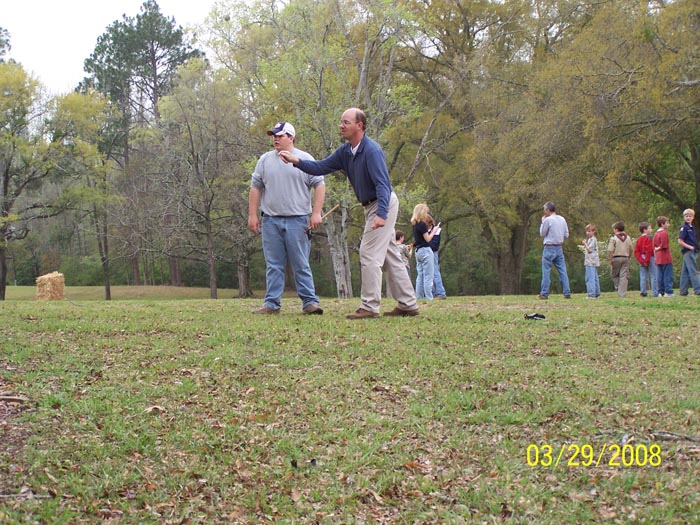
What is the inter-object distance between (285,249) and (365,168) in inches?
66.6

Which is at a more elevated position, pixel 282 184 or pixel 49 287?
pixel 282 184

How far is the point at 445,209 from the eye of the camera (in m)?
40.3

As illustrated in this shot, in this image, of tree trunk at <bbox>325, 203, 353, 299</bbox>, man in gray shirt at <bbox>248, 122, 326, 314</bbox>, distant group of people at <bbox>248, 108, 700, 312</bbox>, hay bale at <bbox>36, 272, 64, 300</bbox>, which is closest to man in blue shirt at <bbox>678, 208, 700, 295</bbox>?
distant group of people at <bbox>248, 108, 700, 312</bbox>

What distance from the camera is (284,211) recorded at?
9.29 m

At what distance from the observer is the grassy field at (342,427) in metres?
3.99

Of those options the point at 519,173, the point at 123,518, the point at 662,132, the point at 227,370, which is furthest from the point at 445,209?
the point at 123,518

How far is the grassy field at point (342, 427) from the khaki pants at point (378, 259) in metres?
0.96

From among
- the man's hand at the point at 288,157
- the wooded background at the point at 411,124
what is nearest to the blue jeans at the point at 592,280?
the wooded background at the point at 411,124

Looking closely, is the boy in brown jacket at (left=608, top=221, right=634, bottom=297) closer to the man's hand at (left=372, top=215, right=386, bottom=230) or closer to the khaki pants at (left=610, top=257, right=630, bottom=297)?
the khaki pants at (left=610, top=257, right=630, bottom=297)

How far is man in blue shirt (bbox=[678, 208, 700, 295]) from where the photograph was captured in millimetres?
17305

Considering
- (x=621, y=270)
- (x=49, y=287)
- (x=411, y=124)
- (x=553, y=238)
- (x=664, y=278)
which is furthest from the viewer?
(x=411, y=124)

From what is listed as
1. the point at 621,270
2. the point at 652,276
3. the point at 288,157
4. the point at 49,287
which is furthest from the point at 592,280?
the point at 49,287

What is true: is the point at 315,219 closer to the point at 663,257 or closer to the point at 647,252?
the point at 663,257

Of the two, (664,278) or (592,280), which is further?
(664,278)
